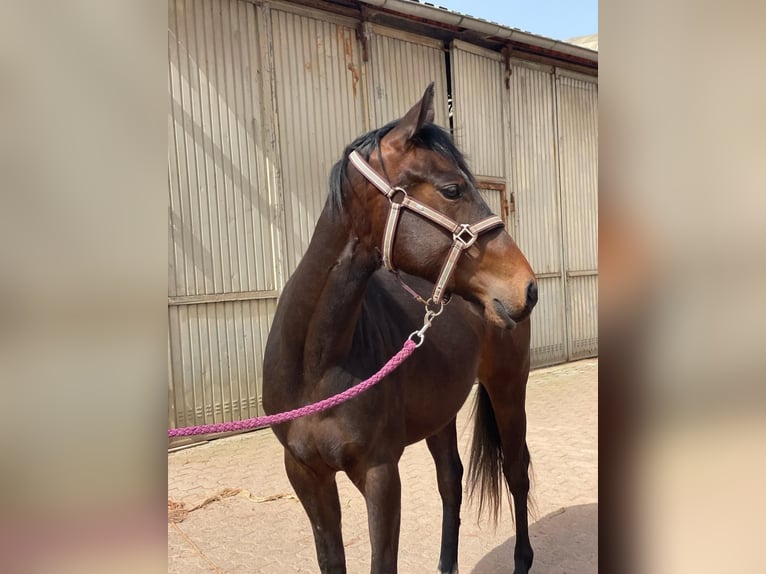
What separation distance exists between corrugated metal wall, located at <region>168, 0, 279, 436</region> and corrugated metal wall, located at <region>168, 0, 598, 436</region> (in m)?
0.01

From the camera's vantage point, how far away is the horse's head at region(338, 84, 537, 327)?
1728mm

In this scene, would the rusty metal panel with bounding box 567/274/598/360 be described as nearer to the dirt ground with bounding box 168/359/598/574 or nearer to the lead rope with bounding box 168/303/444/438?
the dirt ground with bounding box 168/359/598/574

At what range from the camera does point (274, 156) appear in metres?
6.24

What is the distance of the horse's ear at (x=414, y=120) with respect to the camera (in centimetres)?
177

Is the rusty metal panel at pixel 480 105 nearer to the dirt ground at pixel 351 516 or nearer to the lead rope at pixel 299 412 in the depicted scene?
the dirt ground at pixel 351 516

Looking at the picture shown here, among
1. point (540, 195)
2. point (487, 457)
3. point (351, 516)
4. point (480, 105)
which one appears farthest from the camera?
point (540, 195)

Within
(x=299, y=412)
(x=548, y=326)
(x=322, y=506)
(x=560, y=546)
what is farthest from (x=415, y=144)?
(x=548, y=326)

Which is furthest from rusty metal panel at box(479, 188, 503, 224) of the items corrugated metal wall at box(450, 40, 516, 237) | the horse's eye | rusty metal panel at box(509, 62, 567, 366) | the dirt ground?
the horse's eye

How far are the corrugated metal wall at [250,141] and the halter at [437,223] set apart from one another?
3768 mm

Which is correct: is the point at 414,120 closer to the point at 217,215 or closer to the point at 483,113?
the point at 217,215

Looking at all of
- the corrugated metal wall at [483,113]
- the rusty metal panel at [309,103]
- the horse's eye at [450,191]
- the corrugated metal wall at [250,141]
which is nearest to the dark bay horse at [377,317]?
the horse's eye at [450,191]

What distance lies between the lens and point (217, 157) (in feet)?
19.2

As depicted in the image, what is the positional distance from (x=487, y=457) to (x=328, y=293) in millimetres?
2051

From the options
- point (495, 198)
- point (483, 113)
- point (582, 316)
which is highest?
point (483, 113)
